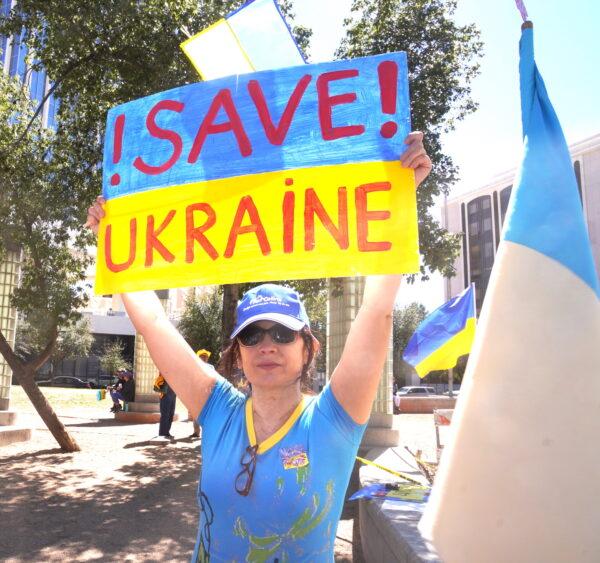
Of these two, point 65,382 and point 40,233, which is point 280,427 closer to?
point 40,233

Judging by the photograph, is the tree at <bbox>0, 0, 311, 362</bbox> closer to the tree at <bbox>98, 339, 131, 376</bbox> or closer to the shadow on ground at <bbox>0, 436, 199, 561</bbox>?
the shadow on ground at <bbox>0, 436, 199, 561</bbox>

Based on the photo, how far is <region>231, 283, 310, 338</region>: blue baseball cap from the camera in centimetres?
201

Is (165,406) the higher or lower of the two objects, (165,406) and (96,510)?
the higher

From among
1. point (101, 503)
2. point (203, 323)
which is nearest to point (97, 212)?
point (101, 503)

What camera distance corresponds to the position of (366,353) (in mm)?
1952

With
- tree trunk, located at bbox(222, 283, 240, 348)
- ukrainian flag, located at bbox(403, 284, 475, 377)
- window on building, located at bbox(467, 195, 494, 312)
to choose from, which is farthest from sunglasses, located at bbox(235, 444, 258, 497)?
window on building, located at bbox(467, 195, 494, 312)

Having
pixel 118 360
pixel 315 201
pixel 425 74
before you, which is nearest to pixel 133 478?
pixel 315 201

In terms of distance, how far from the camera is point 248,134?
250 cm

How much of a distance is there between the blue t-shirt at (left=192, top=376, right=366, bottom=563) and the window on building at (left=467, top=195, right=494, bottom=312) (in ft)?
196

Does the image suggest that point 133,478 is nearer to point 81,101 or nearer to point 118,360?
point 81,101

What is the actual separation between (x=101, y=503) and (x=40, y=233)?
6.01 m

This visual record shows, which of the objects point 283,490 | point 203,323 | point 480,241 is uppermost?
point 480,241

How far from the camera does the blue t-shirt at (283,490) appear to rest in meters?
1.79

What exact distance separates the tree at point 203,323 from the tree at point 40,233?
18.1 m
